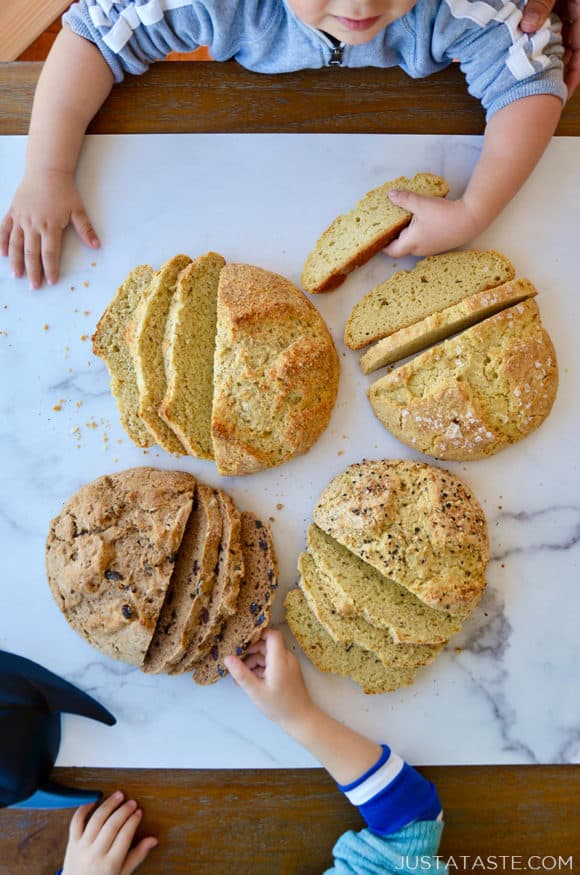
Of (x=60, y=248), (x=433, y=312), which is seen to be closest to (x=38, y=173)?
(x=60, y=248)

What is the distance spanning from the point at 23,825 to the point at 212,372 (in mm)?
1063

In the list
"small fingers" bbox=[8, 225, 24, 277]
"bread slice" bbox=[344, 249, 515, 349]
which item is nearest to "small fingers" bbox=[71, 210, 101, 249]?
"small fingers" bbox=[8, 225, 24, 277]

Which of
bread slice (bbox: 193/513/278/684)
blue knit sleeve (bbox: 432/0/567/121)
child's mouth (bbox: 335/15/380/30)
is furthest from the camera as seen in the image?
bread slice (bbox: 193/513/278/684)

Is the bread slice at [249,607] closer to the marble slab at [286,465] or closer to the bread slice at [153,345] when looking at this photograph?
the marble slab at [286,465]

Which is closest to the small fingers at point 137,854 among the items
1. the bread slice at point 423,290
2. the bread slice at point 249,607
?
the bread slice at point 249,607

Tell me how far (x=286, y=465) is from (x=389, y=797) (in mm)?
718

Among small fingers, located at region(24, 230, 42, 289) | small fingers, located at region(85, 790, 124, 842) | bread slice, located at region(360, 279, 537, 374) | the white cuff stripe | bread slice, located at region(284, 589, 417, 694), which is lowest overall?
the white cuff stripe

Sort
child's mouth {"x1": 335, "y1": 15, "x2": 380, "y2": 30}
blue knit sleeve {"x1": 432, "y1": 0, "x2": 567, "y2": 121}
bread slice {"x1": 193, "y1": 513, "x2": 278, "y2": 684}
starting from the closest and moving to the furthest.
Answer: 1. child's mouth {"x1": 335, "y1": 15, "x2": 380, "y2": 30}
2. blue knit sleeve {"x1": 432, "y1": 0, "x2": 567, "y2": 121}
3. bread slice {"x1": 193, "y1": 513, "x2": 278, "y2": 684}

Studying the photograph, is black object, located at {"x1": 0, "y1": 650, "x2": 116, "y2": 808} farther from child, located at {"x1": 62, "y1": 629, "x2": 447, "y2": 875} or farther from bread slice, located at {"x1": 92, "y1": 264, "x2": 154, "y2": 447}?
bread slice, located at {"x1": 92, "y1": 264, "x2": 154, "y2": 447}

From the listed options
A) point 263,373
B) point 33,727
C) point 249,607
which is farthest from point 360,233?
point 33,727

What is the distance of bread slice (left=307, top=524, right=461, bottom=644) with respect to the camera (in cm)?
145

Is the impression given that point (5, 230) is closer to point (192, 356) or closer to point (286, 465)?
point (192, 356)

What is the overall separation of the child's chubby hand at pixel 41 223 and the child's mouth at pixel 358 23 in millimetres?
677

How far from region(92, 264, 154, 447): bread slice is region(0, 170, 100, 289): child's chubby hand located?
15cm
